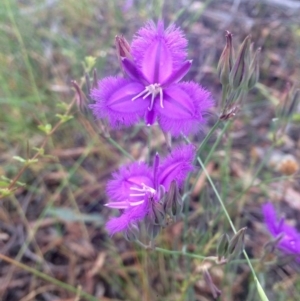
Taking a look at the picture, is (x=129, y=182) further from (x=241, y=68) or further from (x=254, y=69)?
(x=254, y=69)

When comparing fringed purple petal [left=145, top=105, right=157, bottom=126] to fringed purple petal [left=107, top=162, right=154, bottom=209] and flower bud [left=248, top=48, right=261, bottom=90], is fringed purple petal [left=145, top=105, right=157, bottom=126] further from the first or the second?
flower bud [left=248, top=48, right=261, bottom=90]

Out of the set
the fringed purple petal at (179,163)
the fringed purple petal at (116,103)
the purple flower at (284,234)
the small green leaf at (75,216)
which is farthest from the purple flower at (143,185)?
the small green leaf at (75,216)

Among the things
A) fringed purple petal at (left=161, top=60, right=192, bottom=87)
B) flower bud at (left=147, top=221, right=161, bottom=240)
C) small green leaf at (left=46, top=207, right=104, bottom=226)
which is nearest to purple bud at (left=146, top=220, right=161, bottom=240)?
flower bud at (left=147, top=221, right=161, bottom=240)

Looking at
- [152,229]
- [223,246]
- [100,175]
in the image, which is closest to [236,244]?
[223,246]

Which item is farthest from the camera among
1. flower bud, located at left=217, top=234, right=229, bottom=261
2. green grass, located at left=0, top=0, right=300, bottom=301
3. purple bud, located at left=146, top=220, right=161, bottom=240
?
green grass, located at left=0, top=0, right=300, bottom=301

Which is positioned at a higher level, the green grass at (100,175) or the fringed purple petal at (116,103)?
the fringed purple petal at (116,103)

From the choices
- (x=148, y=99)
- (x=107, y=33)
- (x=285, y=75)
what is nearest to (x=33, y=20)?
(x=107, y=33)

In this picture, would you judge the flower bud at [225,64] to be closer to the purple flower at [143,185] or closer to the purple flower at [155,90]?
the purple flower at [155,90]
